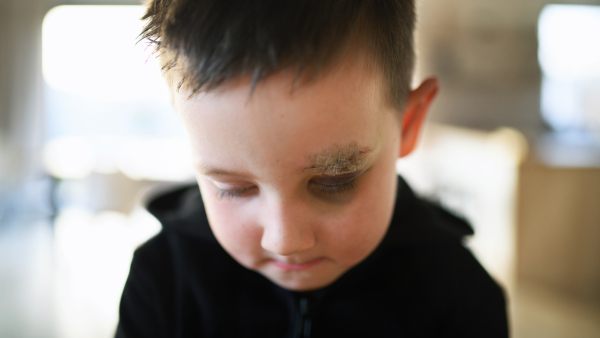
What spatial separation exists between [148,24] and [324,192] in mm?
249

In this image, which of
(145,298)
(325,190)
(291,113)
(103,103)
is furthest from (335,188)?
(103,103)

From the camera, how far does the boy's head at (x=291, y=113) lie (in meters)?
0.35

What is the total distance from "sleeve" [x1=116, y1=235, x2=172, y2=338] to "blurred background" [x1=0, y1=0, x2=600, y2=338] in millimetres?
1132

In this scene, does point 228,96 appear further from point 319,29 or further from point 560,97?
point 560,97

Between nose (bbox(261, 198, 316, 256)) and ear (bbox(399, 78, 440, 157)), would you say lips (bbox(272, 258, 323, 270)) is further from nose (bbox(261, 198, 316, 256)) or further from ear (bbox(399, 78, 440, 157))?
ear (bbox(399, 78, 440, 157))

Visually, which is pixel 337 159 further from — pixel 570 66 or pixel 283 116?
pixel 570 66

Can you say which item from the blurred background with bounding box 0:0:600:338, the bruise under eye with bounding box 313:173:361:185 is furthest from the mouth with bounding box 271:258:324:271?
the blurred background with bounding box 0:0:600:338

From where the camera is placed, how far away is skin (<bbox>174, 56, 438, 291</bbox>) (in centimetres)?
35

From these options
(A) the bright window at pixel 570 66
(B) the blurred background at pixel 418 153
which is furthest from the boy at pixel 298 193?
(A) the bright window at pixel 570 66

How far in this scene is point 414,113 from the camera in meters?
0.57

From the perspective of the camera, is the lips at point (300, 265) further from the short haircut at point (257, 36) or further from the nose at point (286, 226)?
the short haircut at point (257, 36)

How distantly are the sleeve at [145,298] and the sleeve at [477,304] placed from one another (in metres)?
0.46

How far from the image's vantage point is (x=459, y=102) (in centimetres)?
321

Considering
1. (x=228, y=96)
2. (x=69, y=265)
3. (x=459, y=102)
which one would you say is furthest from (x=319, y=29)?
(x=459, y=102)
